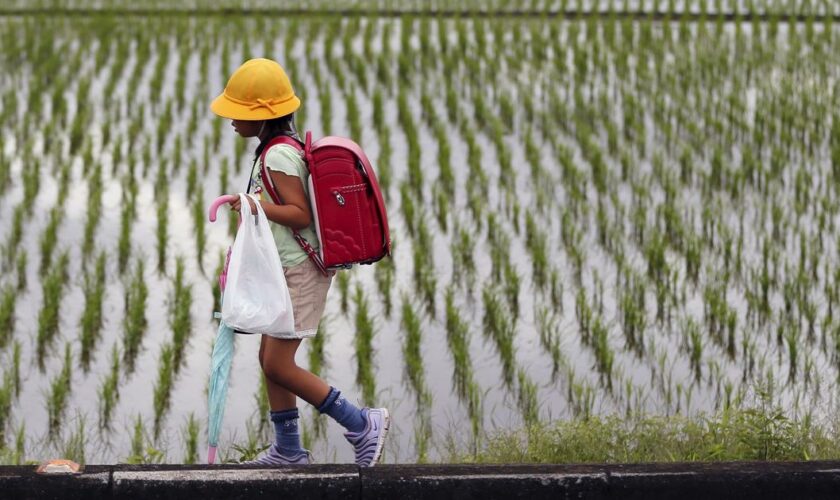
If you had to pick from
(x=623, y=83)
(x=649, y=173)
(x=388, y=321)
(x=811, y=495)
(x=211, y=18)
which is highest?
(x=211, y=18)

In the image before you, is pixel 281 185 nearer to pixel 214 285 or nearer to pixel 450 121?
pixel 214 285

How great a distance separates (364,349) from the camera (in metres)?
4.97

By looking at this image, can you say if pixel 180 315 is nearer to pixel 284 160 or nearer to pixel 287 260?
pixel 287 260

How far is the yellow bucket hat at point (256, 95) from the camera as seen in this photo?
3.55 meters

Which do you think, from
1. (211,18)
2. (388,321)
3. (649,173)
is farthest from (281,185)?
(211,18)

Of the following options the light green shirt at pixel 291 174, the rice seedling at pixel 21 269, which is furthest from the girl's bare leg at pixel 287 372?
the rice seedling at pixel 21 269

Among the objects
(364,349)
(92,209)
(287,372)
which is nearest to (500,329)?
(364,349)

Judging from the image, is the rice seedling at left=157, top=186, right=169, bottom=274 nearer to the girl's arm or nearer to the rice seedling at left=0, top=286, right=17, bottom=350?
the rice seedling at left=0, top=286, right=17, bottom=350

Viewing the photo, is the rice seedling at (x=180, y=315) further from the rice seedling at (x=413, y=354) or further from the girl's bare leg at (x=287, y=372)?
the girl's bare leg at (x=287, y=372)

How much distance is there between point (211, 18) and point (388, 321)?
5.18 metres

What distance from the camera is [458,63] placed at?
8.95 meters

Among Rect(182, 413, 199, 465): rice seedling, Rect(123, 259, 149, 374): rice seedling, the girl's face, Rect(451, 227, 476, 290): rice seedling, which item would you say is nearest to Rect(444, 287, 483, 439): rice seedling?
Rect(451, 227, 476, 290): rice seedling

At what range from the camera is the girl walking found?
3.55 m

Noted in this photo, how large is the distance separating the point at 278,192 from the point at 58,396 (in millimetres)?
1364
